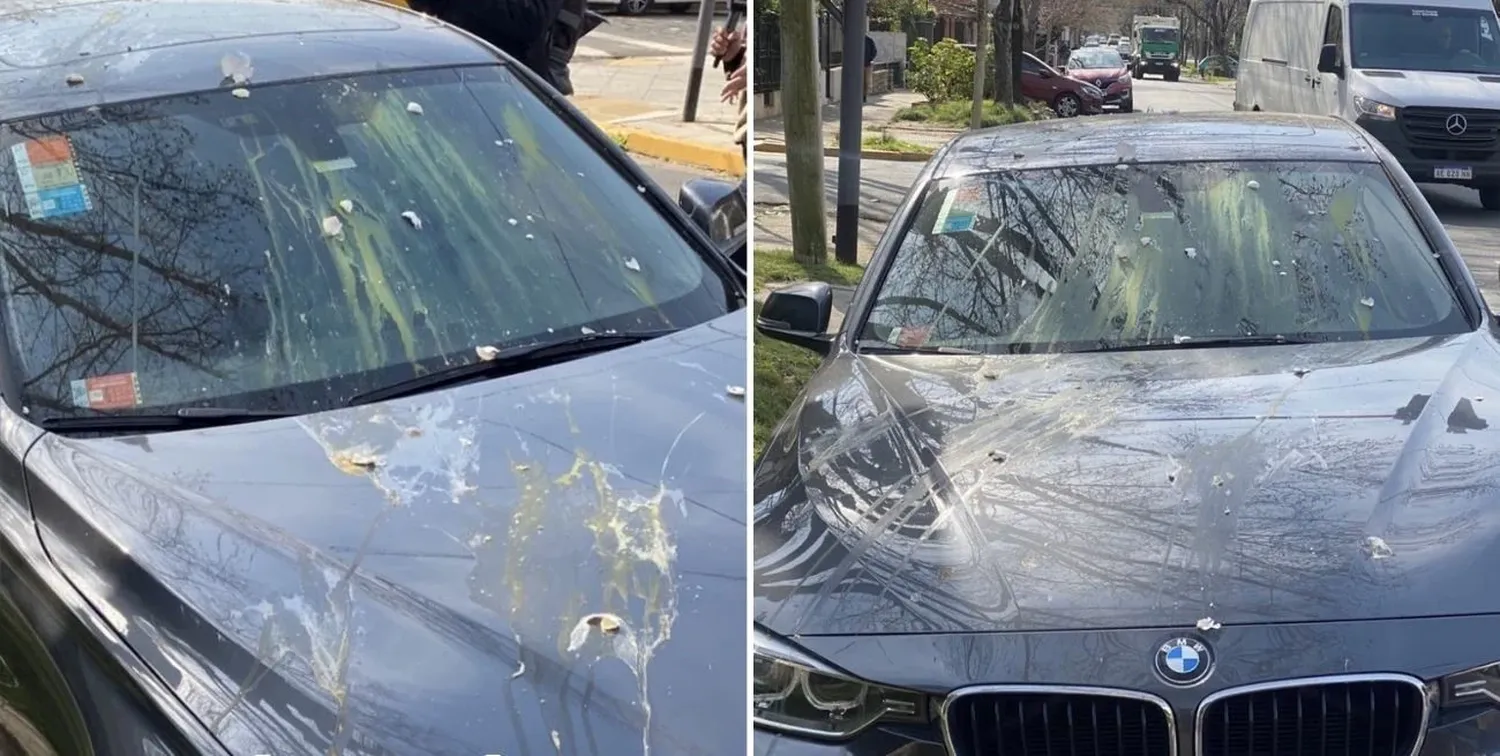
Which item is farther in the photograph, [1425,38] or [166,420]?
[1425,38]

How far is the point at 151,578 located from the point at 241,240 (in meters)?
1.01

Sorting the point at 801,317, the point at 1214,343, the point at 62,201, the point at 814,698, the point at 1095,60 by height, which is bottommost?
the point at 1095,60

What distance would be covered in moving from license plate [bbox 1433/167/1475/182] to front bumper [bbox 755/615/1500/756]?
506 inches

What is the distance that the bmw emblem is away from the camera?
86.6 inches

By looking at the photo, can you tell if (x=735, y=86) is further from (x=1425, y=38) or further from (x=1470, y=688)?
(x=1425, y=38)

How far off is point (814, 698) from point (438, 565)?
1.98 ft

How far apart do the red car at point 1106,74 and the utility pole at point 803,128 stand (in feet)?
62.8

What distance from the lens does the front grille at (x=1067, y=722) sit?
7.25 ft

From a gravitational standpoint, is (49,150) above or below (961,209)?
above

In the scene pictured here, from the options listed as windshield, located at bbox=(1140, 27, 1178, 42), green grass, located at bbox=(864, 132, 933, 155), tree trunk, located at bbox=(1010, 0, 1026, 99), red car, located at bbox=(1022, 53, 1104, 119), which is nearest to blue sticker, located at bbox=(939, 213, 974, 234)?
green grass, located at bbox=(864, 132, 933, 155)

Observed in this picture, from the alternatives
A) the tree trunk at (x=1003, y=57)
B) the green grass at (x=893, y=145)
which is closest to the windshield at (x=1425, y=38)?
the green grass at (x=893, y=145)

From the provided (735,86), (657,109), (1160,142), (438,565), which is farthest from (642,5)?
(438,565)

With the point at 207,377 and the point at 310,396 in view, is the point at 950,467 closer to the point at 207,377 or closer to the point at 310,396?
the point at 310,396

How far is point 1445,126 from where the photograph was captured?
546 inches
